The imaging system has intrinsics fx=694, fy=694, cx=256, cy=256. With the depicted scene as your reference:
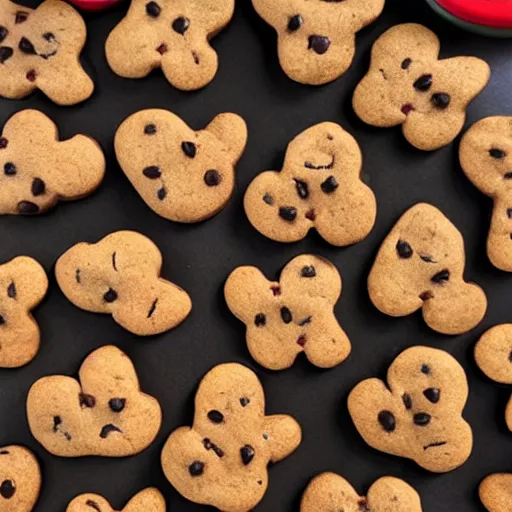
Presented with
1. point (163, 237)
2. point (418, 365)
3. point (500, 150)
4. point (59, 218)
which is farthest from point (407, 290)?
point (59, 218)

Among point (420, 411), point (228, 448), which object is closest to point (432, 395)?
point (420, 411)

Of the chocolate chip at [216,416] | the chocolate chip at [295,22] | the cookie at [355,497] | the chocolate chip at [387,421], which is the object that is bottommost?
the cookie at [355,497]

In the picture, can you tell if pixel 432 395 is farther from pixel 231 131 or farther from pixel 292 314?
pixel 231 131

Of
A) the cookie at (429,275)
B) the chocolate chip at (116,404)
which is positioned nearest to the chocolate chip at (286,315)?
the cookie at (429,275)

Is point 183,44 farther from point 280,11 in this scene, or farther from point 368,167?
point 368,167

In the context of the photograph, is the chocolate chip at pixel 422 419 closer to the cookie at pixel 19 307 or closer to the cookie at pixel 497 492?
the cookie at pixel 497 492

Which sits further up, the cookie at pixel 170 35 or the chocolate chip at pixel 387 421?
the cookie at pixel 170 35

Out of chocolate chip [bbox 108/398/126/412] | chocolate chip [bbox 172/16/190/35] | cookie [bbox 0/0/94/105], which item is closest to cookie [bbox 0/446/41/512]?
chocolate chip [bbox 108/398/126/412]
